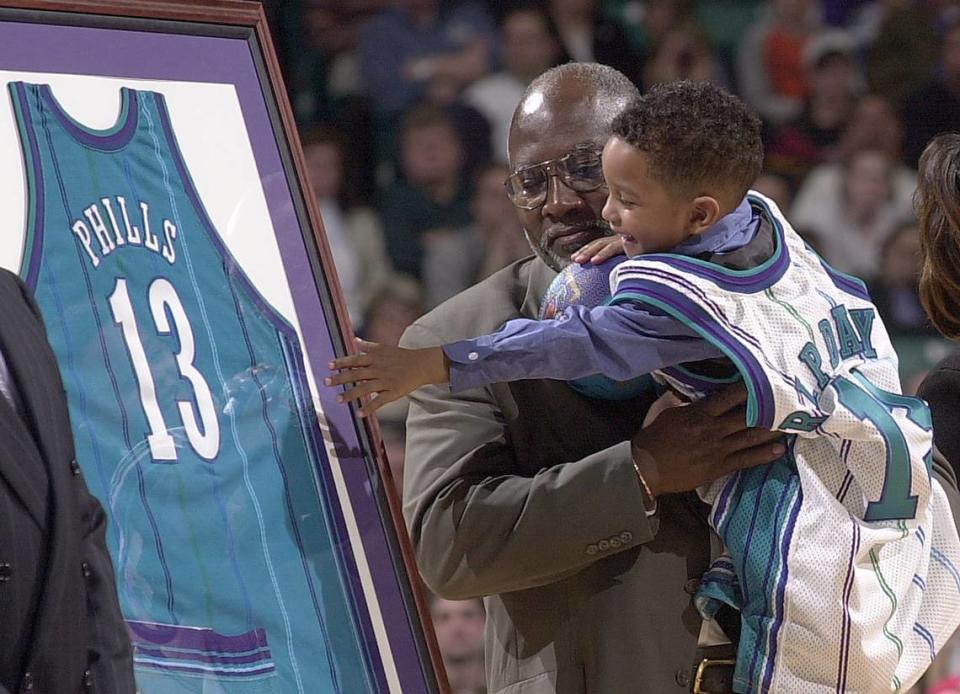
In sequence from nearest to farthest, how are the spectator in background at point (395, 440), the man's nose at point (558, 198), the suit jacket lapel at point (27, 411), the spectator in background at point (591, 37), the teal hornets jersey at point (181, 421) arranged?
the suit jacket lapel at point (27, 411) < the teal hornets jersey at point (181, 421) < the man's nose at point (558, 198) < the spectator in background at point (395, 440) < the spectator in background at point (591, 37)

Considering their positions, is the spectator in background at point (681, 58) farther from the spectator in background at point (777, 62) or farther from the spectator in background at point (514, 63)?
the spectator in background at point (514, 63)

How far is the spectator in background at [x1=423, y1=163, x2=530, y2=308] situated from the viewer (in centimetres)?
488

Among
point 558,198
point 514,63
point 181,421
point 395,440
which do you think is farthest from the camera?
point 514,63

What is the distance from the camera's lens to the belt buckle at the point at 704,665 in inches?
76.3

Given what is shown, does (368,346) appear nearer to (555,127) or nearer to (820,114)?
(555,127)

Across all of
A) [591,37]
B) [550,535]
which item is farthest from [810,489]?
[591,37]

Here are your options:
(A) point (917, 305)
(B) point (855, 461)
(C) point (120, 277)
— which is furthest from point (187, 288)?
(A) point (917, 305)

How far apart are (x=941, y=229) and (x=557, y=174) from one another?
56 centimetres

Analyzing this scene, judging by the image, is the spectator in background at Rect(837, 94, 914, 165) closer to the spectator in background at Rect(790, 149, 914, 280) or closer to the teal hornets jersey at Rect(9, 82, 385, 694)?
the spectator in background at Rect(790, 149, 914, 280)

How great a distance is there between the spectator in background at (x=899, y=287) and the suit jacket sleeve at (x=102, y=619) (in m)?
4.03

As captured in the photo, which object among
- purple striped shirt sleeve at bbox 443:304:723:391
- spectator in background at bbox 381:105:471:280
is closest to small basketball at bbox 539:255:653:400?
purple striped shirt sleeve at bbox 443:304:723:391

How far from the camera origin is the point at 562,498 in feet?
6.21

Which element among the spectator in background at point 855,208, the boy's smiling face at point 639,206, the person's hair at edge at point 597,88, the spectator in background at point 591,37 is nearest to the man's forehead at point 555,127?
the person's hair at edge at point 597,88

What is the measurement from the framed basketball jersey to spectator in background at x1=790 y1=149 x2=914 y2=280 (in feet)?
12.0
